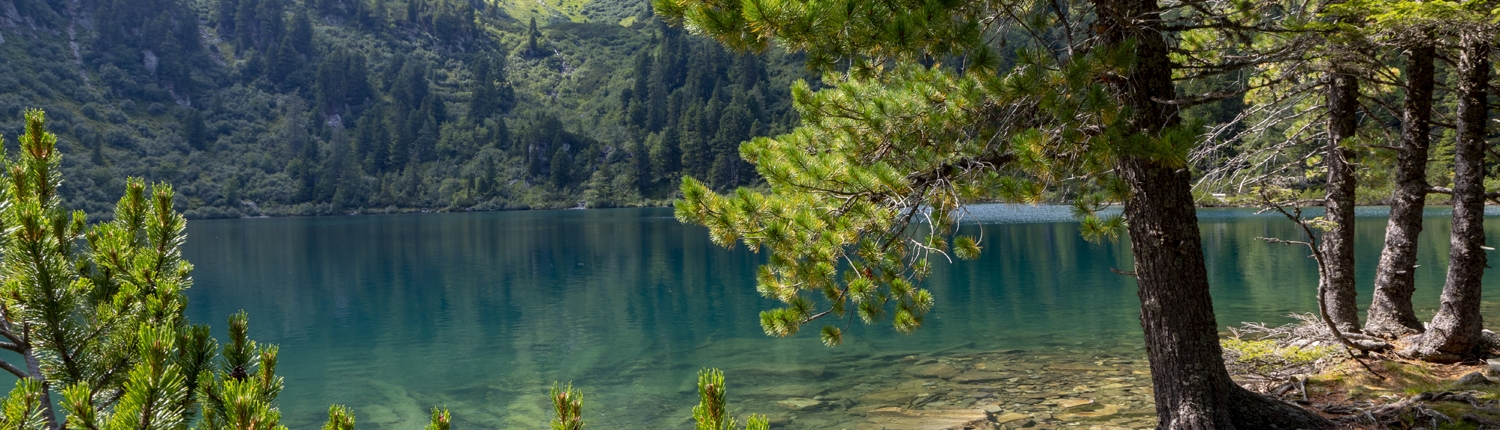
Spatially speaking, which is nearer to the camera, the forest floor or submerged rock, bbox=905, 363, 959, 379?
the forest floor

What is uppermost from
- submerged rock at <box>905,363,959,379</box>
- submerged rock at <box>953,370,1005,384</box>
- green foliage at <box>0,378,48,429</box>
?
green foliage at <box>0,378,48,429</box>

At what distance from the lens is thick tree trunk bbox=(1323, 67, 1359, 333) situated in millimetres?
7285

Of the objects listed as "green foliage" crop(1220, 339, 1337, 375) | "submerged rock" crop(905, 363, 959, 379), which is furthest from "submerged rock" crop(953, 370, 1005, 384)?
"green foliage" crop(1220, 339, 1337, 375)

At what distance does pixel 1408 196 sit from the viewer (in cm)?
689

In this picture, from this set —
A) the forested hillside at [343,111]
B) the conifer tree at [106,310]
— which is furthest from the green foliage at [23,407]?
the forested hillside at [343,111]

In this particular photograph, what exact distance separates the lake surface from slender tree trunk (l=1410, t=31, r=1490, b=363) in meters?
2.65

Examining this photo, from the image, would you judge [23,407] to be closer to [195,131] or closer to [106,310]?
[106,310]

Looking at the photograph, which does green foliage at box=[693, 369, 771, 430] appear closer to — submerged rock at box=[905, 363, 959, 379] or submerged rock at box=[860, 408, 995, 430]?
submerged rock at box=[860, 408, 995, 430]

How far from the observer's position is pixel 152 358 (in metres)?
1.95

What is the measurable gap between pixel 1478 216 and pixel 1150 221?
363 cm

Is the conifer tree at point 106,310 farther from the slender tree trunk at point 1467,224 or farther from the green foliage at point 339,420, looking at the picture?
the slender tree trunk at point 1467,224

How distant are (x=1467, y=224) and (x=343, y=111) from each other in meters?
180

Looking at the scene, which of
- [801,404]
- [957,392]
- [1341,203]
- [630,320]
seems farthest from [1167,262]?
[630,320]

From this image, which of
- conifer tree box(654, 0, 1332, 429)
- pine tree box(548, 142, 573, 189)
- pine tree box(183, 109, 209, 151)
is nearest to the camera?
conifer tree box(654, 0, 1332, 429)
